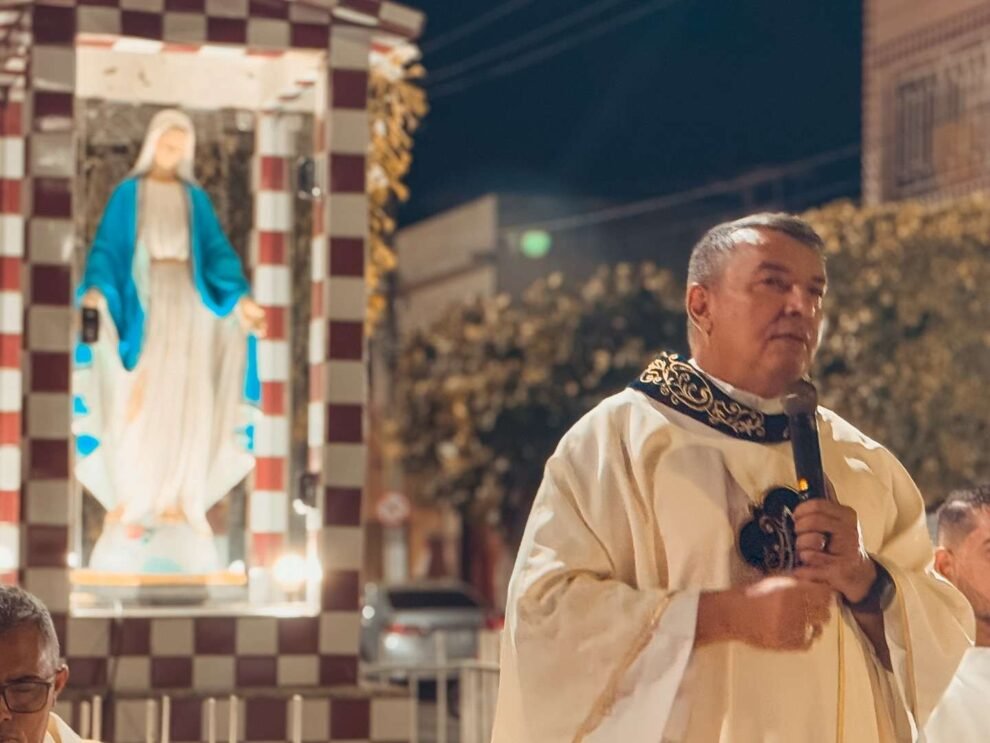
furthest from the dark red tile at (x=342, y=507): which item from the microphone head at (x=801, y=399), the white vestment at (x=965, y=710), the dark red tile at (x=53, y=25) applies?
the microphone head at (x=801, y=399)

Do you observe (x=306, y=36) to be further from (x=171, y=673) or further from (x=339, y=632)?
(x=171, y=673)

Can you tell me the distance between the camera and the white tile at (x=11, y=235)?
824 cm

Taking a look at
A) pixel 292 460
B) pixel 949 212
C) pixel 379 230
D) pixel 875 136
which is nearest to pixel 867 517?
pixel 292 460

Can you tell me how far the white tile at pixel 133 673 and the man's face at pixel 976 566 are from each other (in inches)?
133

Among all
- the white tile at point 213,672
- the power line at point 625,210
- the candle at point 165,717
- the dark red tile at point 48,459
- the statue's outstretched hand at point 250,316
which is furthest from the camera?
the power line at point 625,210

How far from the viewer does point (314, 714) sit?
8070mm

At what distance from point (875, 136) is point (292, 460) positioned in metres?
25.7

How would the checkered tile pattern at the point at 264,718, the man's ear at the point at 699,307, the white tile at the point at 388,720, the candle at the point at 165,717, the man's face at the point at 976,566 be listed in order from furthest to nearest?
the white tile at the point at 388,720
the checkered tile pattern at the point at 264,718
the candle at the point at 165,717
the man's face at the point at 976,566
the man's ear at the point at 699,307

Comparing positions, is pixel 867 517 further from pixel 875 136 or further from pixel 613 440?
pixel 875 136

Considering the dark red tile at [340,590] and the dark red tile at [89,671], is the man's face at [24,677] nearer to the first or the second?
the dark red tile at [89,671]

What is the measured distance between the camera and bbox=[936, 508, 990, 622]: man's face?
5.62m

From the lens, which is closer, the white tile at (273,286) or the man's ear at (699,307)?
the man's ear at (699,307)

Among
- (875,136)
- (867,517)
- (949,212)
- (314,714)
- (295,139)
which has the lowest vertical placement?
(314,714)

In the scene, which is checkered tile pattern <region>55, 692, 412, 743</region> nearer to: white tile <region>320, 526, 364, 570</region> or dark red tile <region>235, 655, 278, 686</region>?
dark red tile <region>235, 655, 278, 686</region>
